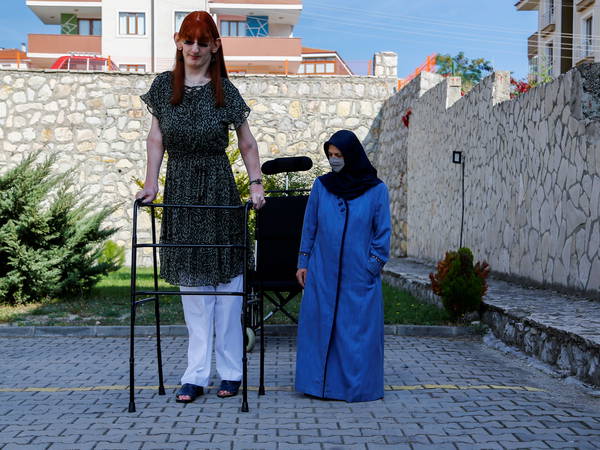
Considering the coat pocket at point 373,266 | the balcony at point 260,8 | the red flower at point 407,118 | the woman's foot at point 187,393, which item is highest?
the balcony at point 260,8

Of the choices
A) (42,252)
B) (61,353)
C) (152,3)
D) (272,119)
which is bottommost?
(61,353)

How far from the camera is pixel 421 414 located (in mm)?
4559

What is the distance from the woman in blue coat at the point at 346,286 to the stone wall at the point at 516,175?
4.02 meters

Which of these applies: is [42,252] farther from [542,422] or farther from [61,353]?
[542,422]

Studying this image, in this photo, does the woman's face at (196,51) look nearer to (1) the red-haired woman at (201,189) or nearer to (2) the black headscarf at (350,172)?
(1) the red-haired woman at (201,189)

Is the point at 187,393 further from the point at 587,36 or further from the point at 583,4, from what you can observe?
the point at 587,36

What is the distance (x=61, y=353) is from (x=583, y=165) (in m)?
5.71

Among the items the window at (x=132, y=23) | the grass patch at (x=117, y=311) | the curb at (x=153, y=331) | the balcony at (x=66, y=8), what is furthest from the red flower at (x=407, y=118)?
the balcony at (x=66, y=8)

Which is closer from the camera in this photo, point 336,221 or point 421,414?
point 421,414

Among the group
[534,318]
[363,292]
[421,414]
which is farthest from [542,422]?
[534,318]

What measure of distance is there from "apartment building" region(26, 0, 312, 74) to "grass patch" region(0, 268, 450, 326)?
29.4 metres

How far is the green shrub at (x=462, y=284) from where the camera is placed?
324 inches

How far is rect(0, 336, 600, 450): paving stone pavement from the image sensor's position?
13.1 ft

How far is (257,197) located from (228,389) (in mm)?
1211
